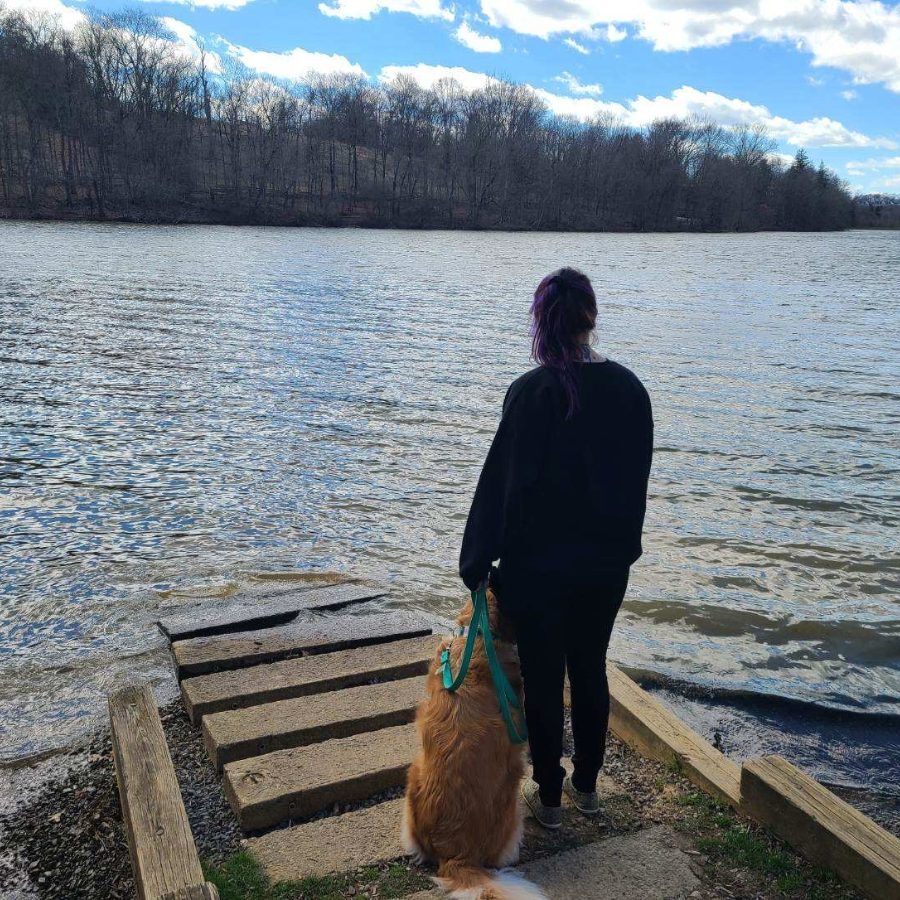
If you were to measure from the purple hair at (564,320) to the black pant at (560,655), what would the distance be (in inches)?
34.3

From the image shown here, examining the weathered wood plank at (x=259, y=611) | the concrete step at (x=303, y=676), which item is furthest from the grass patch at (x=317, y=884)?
the weathered wood plank at (x=259, y=611)

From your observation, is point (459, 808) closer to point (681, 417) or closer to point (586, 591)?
point (586, 591)

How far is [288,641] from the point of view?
570 cm

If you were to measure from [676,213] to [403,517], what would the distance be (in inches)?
4678

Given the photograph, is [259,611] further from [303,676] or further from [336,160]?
[336,160]

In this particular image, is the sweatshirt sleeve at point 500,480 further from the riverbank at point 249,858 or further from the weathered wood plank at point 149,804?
the weathered wood plank at point 149,804

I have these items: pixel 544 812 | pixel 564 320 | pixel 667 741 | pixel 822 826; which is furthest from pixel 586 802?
pixel 564 320

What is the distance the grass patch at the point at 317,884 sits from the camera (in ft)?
10.7

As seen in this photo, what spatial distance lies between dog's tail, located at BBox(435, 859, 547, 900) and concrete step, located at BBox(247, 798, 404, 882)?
1.33ft

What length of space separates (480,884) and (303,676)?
Answer: 2.24 metres

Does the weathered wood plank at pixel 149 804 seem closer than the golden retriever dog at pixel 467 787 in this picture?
Yes

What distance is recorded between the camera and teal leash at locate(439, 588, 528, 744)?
10.7 ft

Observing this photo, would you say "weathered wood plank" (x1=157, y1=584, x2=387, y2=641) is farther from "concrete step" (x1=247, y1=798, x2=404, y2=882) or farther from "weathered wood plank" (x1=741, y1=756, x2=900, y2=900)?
"weathered wood plank" (x1=741, y1=756, x2=900, y2=900)

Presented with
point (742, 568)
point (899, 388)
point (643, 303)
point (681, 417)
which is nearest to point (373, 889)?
point (742, 568)
